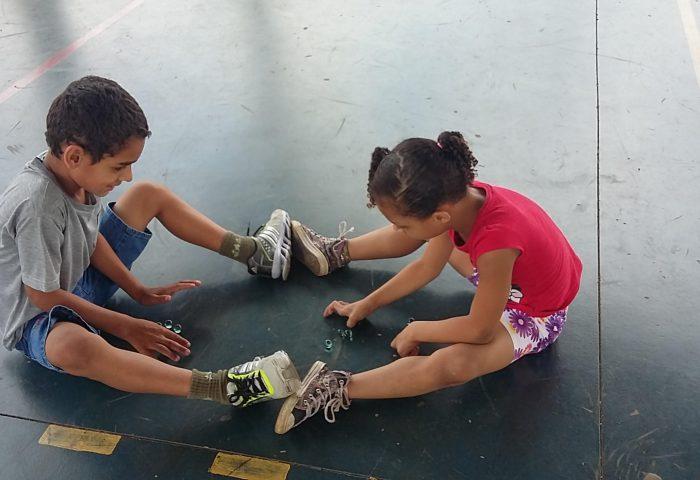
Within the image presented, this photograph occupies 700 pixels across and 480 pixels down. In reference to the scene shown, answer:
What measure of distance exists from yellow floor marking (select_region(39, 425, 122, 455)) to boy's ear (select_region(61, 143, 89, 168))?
2.17 feet

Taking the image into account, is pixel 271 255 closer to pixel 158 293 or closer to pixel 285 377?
pixel 158 293

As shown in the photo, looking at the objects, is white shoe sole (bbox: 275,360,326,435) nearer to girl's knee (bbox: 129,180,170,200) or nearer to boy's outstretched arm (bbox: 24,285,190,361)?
boy's outstretched arm (bbox: 24,285,190,361)

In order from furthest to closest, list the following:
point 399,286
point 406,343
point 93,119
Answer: point 399,286 → point 406,343 → point 93,119

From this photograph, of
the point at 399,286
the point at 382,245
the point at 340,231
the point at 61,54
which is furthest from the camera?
the point at 61,54

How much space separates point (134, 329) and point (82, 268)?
0.21 meters

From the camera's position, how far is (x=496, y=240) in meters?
1.38

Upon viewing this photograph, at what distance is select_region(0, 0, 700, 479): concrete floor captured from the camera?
4.96 ft

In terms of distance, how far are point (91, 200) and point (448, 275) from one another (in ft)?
3.46

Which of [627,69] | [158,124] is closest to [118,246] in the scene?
[158,124]

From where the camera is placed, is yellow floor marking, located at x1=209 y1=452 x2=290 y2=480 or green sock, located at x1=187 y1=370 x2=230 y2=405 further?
green sock, located at x1=187 y1=370 x2=230 y2=405

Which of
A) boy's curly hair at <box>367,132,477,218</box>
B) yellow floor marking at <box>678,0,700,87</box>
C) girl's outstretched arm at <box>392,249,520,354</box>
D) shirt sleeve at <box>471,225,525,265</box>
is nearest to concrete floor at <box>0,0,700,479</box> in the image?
yellow floor marking at <box>678,0,700,87</box>

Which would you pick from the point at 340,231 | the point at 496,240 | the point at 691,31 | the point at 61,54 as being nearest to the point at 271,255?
the point at 340,231

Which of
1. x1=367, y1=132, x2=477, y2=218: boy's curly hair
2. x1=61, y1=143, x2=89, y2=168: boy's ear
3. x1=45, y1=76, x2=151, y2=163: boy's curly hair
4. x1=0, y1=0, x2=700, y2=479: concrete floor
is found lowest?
x1=0, y1=0, x2=700, y2=479: concrete floor

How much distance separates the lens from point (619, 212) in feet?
6.93
